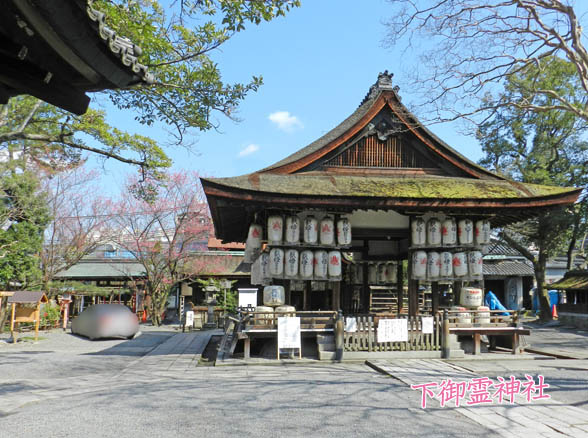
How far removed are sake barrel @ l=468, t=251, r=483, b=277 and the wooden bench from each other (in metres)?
1.69

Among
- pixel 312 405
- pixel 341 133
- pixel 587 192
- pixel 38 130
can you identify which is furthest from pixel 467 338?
pixel 587 192

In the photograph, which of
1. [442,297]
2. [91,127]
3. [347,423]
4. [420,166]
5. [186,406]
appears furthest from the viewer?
[442,297]

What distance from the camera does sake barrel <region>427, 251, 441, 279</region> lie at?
14.4 meters

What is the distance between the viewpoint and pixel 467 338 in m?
14.8

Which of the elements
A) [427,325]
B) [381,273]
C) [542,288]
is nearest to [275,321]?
[427,325]

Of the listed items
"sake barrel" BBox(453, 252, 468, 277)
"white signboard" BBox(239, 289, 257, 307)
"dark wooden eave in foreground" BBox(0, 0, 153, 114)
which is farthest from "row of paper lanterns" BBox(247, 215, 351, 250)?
"white signboard" BBox(239, 289, 257, 307)

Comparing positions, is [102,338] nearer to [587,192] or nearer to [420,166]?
[420,166]

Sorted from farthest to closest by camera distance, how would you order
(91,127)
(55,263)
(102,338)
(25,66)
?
1. (55,263)
2. (102,338)
3. (91,127)
4. (25,66)

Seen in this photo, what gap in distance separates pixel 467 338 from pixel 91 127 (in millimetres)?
13013

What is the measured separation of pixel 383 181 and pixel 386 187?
2.00 ft

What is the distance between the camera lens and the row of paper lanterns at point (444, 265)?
1445 centimetres

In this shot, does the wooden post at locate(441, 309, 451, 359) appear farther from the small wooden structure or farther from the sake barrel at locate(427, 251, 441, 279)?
the small wooden structure

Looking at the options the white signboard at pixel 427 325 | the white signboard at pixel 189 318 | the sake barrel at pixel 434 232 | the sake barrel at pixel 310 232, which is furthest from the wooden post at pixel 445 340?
the white signboard at pixel 189 318

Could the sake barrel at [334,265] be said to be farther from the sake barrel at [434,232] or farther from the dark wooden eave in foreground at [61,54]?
the dark wooden eave in foreground at [61,54]
